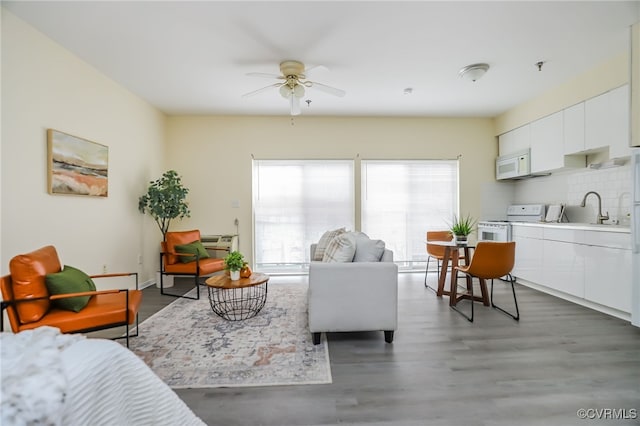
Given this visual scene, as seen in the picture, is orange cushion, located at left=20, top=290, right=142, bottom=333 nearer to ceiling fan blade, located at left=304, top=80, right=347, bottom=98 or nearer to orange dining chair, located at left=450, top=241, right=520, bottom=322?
ceiling fan blade, located at left=304, top=80, right=347, bottom=98

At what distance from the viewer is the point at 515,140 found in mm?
4727

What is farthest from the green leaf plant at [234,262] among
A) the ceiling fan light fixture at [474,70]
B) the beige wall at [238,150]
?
the ceiling fan light fixture at [474,70]

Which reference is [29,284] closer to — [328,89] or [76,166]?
[76,166]

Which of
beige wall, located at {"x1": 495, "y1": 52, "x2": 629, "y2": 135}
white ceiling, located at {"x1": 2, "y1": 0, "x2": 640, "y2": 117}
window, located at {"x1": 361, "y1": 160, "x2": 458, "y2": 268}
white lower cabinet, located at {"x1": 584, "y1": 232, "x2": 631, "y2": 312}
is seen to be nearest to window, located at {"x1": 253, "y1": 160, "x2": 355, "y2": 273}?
→ window, located at {"x1": 361, "y1": 160, "x2": 458, "y2": 268}

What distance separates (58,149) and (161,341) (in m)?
2.17

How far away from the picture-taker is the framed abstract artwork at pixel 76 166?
275 cm

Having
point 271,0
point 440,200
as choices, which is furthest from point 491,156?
point 271,0

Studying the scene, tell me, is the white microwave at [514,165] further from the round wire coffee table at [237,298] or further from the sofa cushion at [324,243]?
the round wire coffee table at [237,298]

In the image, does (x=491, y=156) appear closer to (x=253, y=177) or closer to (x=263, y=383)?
(x=253, y=177)

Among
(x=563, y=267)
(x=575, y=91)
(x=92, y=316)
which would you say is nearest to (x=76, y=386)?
(x=92, y=316)

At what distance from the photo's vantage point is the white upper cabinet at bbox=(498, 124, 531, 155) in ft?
14.6

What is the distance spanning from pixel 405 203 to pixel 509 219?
6.12ft

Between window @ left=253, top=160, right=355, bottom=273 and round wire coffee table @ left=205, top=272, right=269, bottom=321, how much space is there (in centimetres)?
119

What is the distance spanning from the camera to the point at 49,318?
78.2 inches
